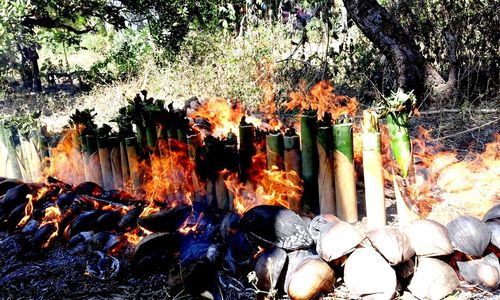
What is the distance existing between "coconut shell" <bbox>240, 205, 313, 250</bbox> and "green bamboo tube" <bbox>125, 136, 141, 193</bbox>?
143 centimetres

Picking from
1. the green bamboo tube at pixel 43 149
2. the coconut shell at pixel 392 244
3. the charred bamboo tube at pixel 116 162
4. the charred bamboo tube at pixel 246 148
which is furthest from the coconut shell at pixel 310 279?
the green bamboo tube at pixel 43 149

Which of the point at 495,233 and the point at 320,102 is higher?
the point at 320,102

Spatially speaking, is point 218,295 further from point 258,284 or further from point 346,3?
point 346,3

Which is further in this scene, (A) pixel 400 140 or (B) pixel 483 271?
(A) pixel 400 140

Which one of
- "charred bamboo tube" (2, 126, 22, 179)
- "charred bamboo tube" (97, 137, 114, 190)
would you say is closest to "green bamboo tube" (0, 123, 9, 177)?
"charred bamboo tube" (2, 126, 22, 179)

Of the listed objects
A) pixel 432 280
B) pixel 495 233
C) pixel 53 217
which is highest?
pixel 53 217

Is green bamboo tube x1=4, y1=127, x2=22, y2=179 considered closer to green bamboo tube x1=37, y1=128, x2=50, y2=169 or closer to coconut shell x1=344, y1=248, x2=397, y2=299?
green bamboo tube x1=37, y1=128, x2=50, y2=169

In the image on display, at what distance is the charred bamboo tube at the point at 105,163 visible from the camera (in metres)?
3.76

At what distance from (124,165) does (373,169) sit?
1.97m

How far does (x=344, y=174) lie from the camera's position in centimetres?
271

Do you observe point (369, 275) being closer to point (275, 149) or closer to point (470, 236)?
point (470, 236)

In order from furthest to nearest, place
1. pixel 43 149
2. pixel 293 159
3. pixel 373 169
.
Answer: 1. pixel 43 149
2. pixel 293 159
3. pixel 373 169

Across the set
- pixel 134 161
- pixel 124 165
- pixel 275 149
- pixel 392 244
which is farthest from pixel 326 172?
pixel 124 165

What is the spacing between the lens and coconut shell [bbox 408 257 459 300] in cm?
213
